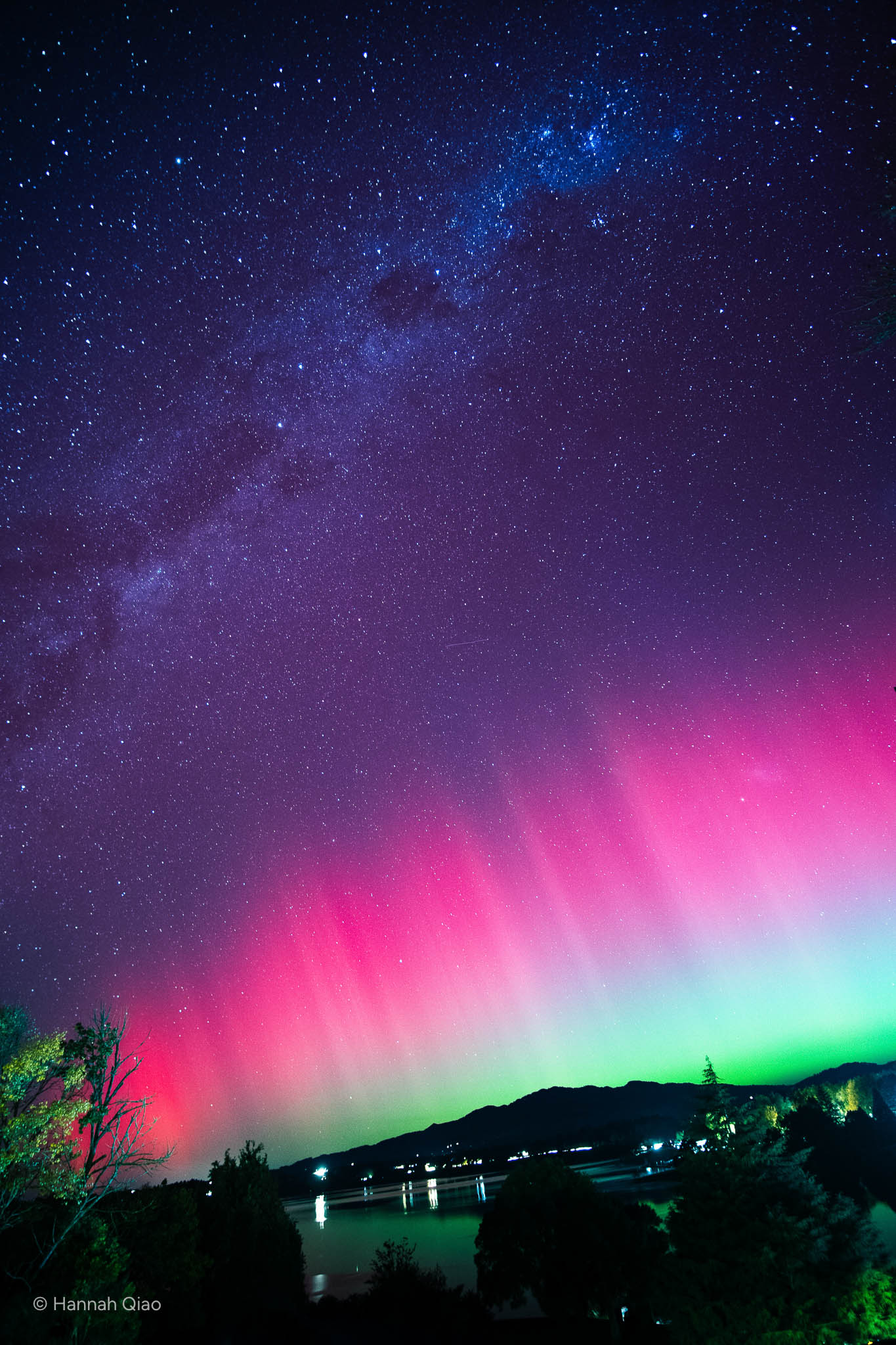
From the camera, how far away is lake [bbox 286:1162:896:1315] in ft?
188

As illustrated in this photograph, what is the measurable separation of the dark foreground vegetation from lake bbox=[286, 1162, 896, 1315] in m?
5.89

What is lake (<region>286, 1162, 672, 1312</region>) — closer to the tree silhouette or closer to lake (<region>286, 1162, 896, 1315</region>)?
lake (<region>286, 1162, 896, 1315</region>)

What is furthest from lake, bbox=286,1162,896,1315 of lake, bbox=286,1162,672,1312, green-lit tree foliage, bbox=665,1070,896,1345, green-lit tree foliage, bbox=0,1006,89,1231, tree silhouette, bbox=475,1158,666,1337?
green-lit tree foliage, bbox=0,1006,89,1231

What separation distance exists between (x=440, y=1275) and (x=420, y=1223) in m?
71.9

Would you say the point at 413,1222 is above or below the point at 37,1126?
below

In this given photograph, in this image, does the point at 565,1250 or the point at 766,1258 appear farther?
the point at 565,1250

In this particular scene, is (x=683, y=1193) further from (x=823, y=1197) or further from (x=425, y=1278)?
(x=425, y=1278)

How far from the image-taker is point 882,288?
10.2m

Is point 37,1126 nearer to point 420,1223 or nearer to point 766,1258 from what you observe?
point 766,1258

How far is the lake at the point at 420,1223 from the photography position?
57.2 meters

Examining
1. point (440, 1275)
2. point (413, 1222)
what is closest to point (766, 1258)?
point (440, 1275)

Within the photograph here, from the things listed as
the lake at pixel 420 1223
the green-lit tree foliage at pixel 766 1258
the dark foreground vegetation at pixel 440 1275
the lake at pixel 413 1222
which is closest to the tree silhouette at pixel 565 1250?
the dark foreground vegetation at pixel 440 1275

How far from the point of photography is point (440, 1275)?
38156 millimetres

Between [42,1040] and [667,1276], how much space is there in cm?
1938
